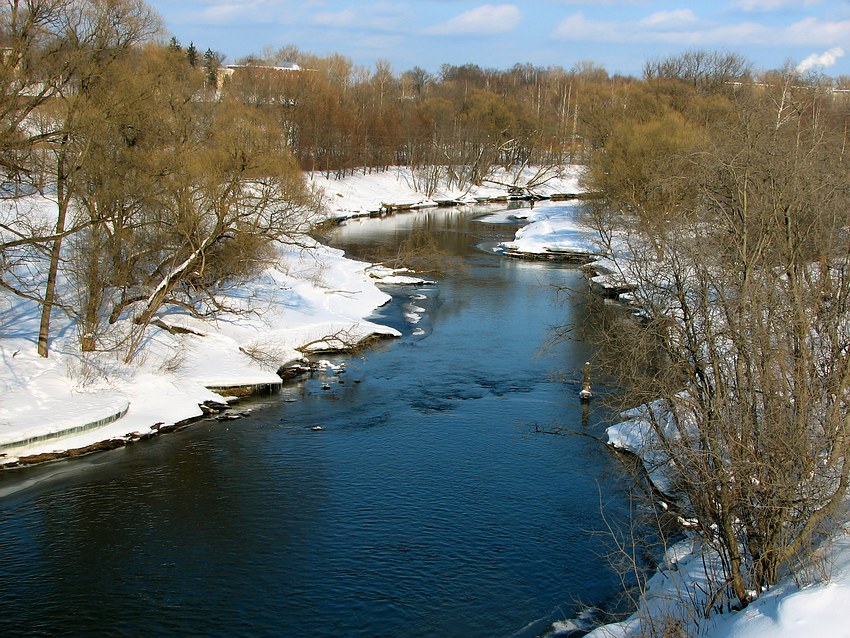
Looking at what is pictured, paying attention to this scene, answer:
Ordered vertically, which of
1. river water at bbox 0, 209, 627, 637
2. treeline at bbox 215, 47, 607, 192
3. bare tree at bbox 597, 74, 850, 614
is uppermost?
treeline at bbox 215, 47, 607, 192

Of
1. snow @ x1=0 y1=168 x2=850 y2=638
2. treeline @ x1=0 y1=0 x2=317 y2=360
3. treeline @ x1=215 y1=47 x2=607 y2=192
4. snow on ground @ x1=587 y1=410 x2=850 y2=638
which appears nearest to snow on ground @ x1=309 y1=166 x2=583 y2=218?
treeline @ x1=215 y1=47 x2=607 y2=192

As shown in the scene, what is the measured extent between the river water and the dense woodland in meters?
2.70

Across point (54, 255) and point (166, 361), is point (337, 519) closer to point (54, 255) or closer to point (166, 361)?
point (166, 361)

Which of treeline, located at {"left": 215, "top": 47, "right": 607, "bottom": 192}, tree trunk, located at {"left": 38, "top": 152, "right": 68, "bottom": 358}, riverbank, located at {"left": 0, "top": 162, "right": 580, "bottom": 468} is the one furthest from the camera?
treeline, located at {"left": 215, "top": 47, "right": 607, "bottom": 192}

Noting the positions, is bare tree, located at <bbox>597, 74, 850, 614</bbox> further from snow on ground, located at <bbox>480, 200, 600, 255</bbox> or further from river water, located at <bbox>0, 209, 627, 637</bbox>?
snow on ground, located at <bbox>480, 200, 600, 255</bbox>

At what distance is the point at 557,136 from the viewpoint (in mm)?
87750

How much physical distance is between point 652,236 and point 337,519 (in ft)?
24.6

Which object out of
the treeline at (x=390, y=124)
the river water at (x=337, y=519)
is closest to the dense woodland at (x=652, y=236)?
the river water at (x=337, y=519)

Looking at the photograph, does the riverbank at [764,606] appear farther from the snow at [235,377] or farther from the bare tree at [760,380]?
the bare tree at [760,380]

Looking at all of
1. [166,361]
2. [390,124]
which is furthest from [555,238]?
Result: [390,124]

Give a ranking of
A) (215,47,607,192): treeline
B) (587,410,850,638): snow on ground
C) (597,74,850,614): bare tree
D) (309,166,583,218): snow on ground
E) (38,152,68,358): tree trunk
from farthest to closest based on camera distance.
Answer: (215,47,607,192): treeline → (309,166,583,218): snow on ground → (38,152,68,358): tree trunk → (597,74,850,614): bare tree → (587,410,850,638): snow on ground

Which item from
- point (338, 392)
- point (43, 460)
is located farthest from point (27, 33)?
point (338, 392)

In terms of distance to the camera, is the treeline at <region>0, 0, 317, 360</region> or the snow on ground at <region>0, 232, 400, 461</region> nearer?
the snow on ground at <region>0, 232, 400, 461</region>

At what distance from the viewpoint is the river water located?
12.2 m
